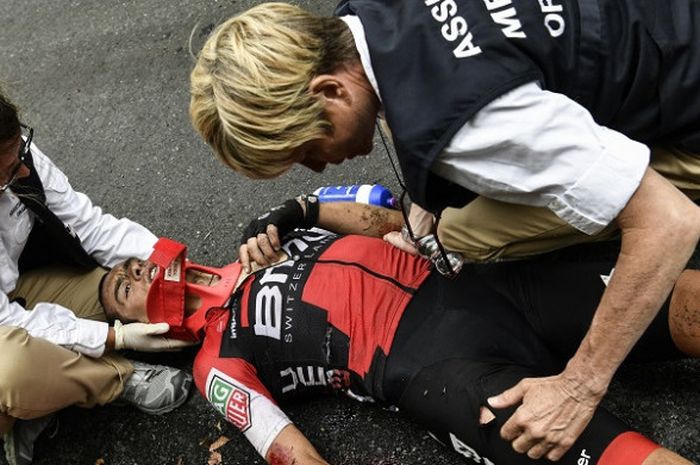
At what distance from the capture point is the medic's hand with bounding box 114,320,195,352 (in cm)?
246

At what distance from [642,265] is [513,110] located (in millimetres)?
389

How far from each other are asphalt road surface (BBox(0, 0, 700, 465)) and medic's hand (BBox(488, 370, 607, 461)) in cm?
54

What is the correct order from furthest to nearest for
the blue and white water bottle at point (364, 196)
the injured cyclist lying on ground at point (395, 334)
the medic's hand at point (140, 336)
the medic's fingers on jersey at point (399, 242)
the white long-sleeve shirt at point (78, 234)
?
the blue and white water bottle at point (364, 196)
the medic's hand at point (140, 336)
the white long-sleeve shirt at point (78, 234)
the medic's fingers on jersey at point (399, 242)
the injured cyclist lying on ground at point (395, 334)

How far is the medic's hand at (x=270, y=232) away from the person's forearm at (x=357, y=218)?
7 centimetres

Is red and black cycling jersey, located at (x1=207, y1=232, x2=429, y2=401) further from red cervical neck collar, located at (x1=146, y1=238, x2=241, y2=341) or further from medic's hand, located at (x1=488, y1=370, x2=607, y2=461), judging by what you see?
medic's hand, located at (x1=488, y1=370, x2=607, y2=461)

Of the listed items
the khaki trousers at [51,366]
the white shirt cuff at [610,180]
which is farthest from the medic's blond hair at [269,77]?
the khaki trousers at [51,366]

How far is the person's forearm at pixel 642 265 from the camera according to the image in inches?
54.4

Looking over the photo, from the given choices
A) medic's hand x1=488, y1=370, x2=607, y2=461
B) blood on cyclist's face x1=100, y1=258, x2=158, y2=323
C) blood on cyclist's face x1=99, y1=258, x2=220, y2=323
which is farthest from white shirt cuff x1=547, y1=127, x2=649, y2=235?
blood on cyclist's face x1=100, y1=258, x2=158, y2=323

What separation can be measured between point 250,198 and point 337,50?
1590 millimetres

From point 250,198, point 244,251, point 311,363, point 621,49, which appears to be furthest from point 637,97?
point 250,198

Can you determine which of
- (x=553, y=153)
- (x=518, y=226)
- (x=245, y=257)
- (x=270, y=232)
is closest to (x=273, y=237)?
(x=270, y=232)

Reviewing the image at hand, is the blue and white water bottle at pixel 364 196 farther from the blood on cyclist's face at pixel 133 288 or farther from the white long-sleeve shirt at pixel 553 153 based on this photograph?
the white long-sleeve shirt at pixel 553 153

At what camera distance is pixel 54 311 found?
95.3 inches

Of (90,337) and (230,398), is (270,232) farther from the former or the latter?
(90,337)
